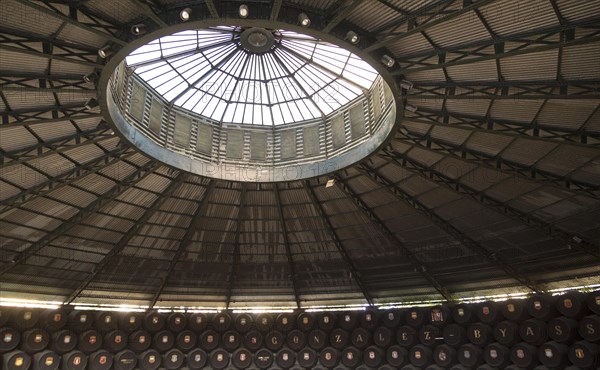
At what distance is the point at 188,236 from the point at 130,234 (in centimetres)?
350

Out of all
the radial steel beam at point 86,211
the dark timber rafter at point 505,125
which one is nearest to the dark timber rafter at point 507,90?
the dark timber rafter at point 505,125

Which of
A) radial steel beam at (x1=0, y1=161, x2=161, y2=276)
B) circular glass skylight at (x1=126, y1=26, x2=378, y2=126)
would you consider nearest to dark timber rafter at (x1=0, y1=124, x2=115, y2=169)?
radial steel beam at (x1=0, y1=161, x2=161, y2=276)

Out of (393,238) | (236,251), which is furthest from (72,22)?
(393,238)

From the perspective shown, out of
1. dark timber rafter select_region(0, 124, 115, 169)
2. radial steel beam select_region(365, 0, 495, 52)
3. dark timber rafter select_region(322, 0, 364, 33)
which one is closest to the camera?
radial steel beam select_region(365, 0, 495, 52)

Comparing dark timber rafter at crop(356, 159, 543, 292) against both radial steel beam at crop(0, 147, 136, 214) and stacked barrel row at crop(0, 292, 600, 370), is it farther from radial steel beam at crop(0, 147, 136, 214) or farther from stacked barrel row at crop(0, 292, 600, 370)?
radial steel beam at crop(0, 147, 136, 214)

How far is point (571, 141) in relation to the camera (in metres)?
20.7

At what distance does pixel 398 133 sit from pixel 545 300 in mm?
14058

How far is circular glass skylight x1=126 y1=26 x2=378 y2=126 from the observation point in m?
22.9

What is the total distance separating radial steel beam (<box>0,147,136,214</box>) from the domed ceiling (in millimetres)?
97

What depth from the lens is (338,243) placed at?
33.2 metres

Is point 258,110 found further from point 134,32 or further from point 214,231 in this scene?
point 134,32

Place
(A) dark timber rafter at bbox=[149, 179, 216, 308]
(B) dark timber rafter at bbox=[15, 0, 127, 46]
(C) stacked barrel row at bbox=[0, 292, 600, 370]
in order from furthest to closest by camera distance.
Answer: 1. (A) dark timber rafter at bbox=[149, 179, 216, 308]
2. (C) stacked barrel row at bbox=[0, 292, 600, 370]
3. (B) dark timber rafter at bbox=[15, 0, 127, 46]

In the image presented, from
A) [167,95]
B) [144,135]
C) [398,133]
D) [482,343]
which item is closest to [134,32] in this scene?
[144,135]

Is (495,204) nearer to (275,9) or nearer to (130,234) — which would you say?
(275,9)
